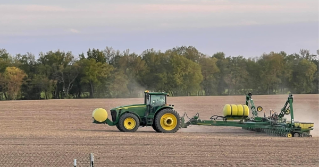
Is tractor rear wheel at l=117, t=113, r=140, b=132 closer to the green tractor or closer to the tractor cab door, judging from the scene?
the green tractor

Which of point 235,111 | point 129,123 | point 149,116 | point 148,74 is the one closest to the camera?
point 149,116

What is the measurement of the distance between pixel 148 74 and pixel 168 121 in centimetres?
6533

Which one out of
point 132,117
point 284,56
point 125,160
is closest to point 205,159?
point 125,160

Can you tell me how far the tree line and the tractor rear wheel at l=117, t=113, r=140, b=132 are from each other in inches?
2252

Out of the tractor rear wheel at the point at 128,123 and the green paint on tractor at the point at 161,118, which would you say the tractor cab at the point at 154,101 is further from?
the tractor rear wheel at the point at 128,123

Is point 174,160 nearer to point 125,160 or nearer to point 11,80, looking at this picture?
point 125,160

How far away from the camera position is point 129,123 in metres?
23.3

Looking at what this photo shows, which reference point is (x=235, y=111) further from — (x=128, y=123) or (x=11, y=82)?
(x=11, y=82)

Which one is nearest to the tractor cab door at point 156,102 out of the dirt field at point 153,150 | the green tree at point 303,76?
the dirt field at point 153,150

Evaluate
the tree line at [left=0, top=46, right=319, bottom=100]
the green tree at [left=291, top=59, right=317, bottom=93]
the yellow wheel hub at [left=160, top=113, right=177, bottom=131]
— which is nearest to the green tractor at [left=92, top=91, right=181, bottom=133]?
the yellow wheel hub at [left=160, top=113, right=177, bottom=131]

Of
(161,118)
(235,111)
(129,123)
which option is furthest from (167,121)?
(235,111)

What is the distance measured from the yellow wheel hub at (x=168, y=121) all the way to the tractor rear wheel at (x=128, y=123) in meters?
1.09

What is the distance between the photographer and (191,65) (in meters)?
91.5

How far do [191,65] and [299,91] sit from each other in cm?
2154
